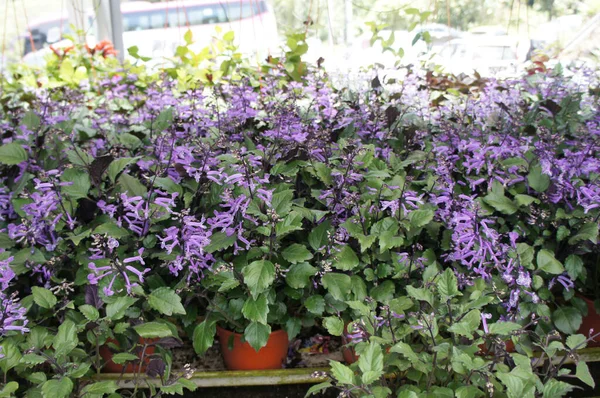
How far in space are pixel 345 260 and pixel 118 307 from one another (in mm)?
656

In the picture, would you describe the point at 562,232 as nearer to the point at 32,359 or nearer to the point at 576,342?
the point at 576,342

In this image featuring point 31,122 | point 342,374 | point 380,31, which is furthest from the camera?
point 380,31

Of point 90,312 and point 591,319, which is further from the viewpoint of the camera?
point 591,319

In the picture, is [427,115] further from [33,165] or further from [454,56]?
[454,56]

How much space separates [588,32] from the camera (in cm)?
455

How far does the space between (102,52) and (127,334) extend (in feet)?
8.91

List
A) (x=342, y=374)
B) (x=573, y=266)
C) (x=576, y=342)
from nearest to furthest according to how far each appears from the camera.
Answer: (x=342, y=374), (x=576, y=342), (x=573, y=266)

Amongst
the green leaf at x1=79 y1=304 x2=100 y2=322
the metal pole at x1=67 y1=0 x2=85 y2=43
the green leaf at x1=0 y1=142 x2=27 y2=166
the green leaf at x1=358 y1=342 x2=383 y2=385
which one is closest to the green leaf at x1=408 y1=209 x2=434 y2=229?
the green leaf at x1=358 y1=342 x2=383 y2=385

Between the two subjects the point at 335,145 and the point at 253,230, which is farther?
the point at 335,145

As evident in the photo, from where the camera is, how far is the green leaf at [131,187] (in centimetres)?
175

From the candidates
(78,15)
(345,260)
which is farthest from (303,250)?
(78,15)

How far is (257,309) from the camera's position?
1.59 m

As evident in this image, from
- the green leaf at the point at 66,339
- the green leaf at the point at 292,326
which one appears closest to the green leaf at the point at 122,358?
the green leaf at the point at 66,339

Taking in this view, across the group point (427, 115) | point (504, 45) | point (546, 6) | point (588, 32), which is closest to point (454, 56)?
point (504, 45)
